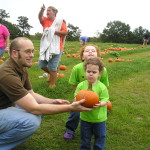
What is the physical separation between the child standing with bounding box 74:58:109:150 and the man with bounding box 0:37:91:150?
0.22 meters

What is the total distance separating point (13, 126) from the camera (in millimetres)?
2826

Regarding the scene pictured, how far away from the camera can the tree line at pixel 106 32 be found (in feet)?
185

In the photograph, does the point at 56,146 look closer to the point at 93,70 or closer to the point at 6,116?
the point at 6,116

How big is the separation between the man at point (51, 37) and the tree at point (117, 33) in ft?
181

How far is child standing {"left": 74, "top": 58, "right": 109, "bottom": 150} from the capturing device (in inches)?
107

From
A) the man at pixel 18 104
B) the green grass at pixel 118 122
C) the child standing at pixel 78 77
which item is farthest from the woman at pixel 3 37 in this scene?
the man at pixel 18 104

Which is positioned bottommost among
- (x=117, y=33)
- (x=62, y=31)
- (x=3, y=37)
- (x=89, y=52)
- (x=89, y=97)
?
(x=89, y=97)

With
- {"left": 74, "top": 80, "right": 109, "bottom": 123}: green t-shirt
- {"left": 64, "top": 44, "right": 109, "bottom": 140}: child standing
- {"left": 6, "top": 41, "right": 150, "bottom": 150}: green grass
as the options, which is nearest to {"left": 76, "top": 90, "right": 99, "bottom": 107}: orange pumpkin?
{"left": 74, "top": 80, "right": 109, "bottom": 123}: green t-shirt

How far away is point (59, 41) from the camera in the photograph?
5.70m

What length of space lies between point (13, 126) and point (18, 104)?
1.21 feet

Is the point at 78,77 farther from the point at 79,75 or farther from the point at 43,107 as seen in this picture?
the point at 43,107

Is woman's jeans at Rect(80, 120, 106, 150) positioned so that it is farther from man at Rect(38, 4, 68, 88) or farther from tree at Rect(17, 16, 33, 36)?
tree at Rect(17, 16, 33, 36)

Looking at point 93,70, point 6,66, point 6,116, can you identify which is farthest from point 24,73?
point 93,70

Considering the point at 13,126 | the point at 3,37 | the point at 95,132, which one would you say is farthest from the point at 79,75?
the point at 3,37
